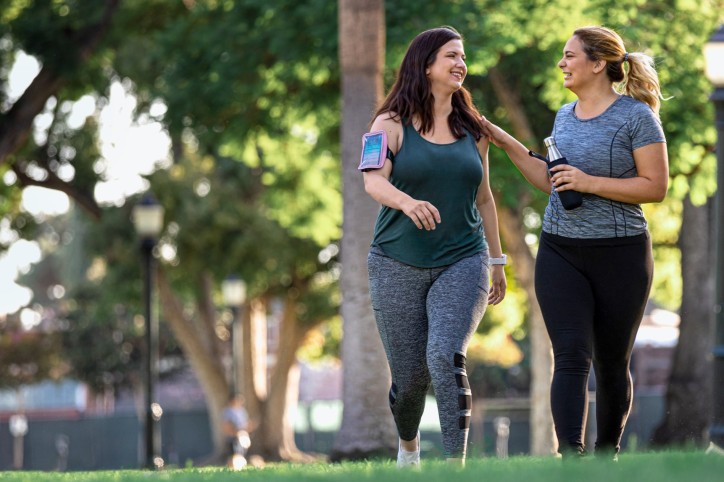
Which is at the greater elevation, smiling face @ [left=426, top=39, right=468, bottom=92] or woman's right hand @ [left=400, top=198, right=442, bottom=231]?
smiling face @ [left=426, top=39, right=468, bottom=92]

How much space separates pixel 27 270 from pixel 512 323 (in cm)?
4024

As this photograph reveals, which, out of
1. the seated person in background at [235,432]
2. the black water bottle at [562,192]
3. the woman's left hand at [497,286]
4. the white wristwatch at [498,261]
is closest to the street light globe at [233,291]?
the seated person in background at [235,432]

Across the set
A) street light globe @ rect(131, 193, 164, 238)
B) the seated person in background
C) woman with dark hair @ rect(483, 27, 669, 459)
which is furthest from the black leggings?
the seated person in background

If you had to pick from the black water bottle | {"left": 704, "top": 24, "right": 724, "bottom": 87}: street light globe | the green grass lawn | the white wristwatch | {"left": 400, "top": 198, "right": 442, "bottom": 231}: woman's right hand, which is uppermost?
{"left": 704, "top": 24, "right": 724, "bottom": 87}: street light globe

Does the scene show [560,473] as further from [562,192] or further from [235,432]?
[235,432]

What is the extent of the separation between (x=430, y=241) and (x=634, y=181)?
0.90 m

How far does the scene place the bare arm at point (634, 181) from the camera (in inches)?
242

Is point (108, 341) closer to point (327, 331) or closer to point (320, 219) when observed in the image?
point (327, 331)

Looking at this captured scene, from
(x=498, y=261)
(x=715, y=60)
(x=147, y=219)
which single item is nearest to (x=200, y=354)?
(x=147, y=219)

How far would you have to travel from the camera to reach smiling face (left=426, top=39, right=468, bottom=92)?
626cm

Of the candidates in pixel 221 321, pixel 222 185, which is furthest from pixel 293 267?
pixel 221 321

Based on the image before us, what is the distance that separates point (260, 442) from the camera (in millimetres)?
34219

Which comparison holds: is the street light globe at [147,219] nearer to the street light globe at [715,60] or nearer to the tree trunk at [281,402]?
the street light globe at [715,60]

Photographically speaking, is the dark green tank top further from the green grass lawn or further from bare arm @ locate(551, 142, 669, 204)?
the green grass lawn
